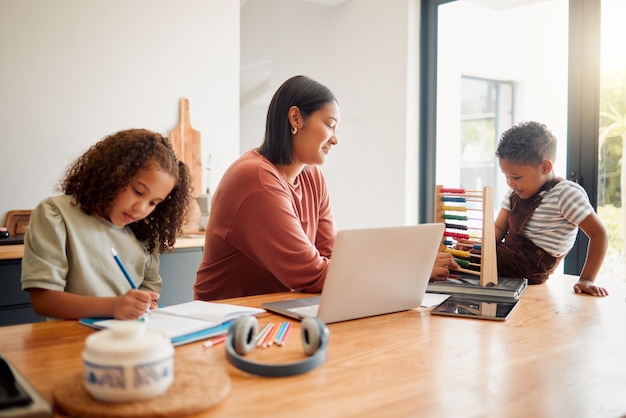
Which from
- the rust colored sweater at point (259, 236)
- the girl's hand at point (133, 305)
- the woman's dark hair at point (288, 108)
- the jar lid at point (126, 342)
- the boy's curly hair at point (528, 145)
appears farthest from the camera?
the boy's curly hair at point (528, 145)

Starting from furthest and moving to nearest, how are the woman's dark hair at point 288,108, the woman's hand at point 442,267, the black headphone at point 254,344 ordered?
the woman's dark hair at point 288,108, the woman's hand at point 442,267, the black headphone at point 254,344

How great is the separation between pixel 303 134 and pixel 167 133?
5.27ft

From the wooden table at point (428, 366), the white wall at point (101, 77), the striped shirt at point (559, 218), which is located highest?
the white wall at point (101, 77)

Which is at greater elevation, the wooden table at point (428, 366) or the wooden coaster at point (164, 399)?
the wooden coaster at point (164, 399)

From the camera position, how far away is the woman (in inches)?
64.1

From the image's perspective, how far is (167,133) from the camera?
328cm

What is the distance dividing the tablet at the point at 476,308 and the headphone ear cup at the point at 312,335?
0.47 m

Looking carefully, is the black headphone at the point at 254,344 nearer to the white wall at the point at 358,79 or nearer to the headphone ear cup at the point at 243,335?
the headphone ear cup at the point at 243,335

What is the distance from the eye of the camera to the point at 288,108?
6.18 ft

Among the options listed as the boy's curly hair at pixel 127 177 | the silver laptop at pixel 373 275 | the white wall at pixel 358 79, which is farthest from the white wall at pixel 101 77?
the silver laptop at pixel 373 275

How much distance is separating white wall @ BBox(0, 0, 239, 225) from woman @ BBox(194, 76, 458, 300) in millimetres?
1464

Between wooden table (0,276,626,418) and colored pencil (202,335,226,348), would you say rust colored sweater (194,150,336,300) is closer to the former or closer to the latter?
wooden table (0,276,626,418)

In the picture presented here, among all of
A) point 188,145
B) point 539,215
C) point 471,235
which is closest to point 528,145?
point 539,215

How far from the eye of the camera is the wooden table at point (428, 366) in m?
0.85
